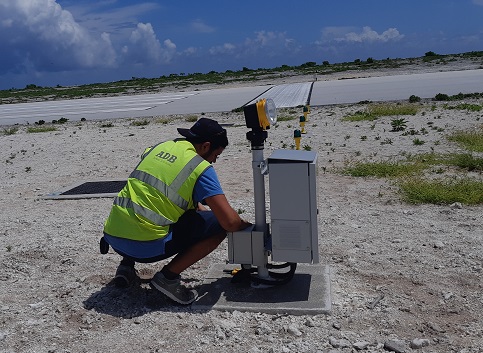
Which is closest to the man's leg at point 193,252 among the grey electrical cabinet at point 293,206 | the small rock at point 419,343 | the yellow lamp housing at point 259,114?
the grey electrical cabinet at point 293,206

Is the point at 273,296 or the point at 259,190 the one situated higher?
the point at 259,190

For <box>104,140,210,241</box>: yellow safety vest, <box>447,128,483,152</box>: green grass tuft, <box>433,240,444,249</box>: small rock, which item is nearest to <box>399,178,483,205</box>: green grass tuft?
<box>433,240,444,249</box>: small rock

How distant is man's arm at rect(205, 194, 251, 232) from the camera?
381 centimetres

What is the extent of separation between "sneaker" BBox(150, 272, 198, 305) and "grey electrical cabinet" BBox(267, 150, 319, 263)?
687 millimetres

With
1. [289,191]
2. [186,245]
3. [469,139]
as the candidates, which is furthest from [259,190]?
[469,139]

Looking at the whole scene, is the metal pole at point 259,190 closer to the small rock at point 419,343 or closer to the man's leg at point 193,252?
the man's leg at point 193,252

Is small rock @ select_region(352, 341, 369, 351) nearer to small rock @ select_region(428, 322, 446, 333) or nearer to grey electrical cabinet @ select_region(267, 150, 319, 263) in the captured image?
small rock @ select_region(428, 322, 446, 333)

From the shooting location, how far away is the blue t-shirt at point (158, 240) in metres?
3.81

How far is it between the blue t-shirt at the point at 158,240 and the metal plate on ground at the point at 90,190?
12.4 ft

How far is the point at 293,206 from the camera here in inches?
155

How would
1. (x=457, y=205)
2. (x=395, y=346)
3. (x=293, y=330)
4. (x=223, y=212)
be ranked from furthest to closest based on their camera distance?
(x=457, y=205), (x=223, y=212), (x=293, y=330), (x=395, y=346)

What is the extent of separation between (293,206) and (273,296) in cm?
71

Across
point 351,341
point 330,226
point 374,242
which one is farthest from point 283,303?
point 330,226

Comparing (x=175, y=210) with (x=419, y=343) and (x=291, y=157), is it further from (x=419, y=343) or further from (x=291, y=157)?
(x=419, y=343)
